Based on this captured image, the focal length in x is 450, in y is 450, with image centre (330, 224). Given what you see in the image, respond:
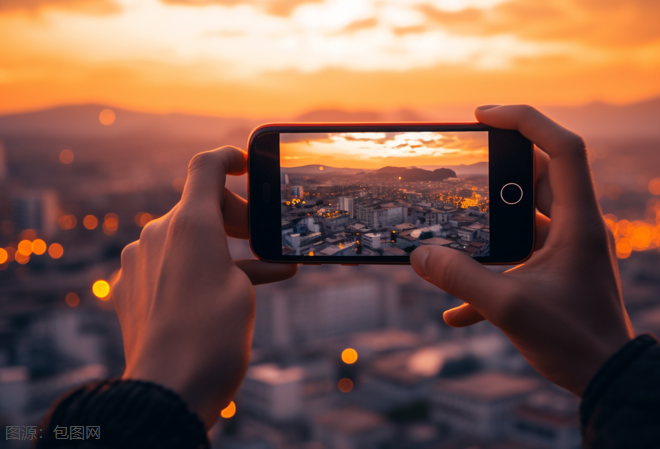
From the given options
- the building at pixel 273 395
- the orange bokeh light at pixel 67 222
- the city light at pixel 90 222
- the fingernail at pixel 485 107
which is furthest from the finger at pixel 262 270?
the city light at pixel 90 222

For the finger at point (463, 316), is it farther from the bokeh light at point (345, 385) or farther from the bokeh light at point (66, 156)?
the bokeh light at point (66, 156)

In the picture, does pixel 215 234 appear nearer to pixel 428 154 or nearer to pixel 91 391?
pixel 91 391

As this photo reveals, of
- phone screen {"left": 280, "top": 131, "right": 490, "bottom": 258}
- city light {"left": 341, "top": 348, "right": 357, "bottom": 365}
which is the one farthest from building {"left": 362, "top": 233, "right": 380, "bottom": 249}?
city light {"left": 341, "top": 348, "right": 357, "bottom": 365}

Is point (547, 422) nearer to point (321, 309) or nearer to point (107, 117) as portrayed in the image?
point (321, 309)

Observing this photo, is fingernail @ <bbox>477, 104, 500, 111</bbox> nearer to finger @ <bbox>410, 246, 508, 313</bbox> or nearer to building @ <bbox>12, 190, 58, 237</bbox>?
finger @ <bbox>410, 246, 508, 313</bbox>

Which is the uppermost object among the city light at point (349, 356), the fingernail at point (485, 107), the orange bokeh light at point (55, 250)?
the fingernail at point (485, 107)
